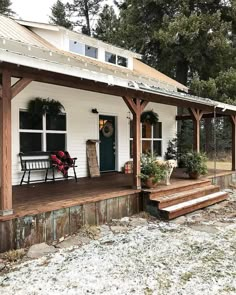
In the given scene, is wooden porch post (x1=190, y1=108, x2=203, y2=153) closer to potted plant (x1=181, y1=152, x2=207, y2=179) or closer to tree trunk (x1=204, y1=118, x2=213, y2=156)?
potted plant (x1=181, y1=152, x2=207, y2=179)

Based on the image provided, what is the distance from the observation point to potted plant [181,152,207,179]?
310 inches

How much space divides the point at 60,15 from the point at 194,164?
18529 millimetres

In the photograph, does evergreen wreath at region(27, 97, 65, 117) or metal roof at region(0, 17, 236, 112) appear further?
evergreen wreath at region(27, 97, 65, 117)

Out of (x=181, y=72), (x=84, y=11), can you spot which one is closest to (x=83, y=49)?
(x=181, y=72)

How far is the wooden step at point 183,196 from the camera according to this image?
6.05 metres

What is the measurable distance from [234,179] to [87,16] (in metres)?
18.0

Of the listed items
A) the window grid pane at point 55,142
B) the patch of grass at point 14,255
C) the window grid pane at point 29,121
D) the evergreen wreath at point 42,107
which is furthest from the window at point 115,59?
the patch of grass at point 14,255

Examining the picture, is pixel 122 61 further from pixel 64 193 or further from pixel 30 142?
pixel 64 193

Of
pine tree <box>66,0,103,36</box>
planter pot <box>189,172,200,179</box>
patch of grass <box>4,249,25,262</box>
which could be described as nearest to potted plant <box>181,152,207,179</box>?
planter pot <box>189,172,200,179</box>

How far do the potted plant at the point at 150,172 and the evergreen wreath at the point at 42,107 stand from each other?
96.1 inches

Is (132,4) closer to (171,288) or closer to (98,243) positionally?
(98,243)

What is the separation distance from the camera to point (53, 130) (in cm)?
759

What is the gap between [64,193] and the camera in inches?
225

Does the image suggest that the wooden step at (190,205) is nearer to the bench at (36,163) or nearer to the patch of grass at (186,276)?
the patch of grass at (186,276)
